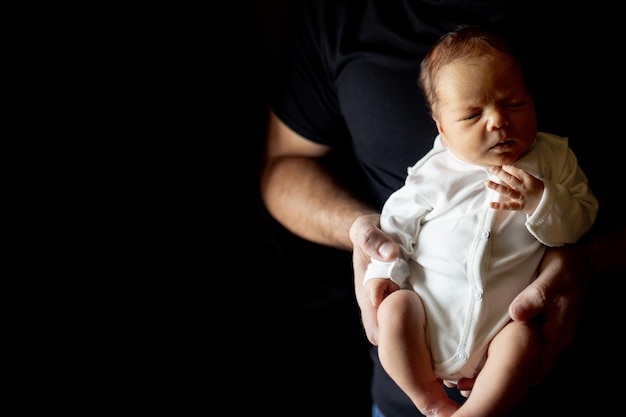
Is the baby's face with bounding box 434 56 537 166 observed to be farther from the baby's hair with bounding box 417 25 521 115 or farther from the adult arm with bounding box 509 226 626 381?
the adult arm with bounding box 509 226 626 381

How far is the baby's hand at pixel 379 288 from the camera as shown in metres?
0.93

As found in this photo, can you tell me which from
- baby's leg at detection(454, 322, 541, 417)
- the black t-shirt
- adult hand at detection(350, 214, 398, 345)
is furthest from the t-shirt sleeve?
baby's leg at detection(454, 322, 541, 417)

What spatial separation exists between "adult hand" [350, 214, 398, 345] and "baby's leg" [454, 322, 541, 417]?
19cm

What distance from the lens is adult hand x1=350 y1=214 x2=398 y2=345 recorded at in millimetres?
925

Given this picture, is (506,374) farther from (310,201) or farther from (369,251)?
(310,201)

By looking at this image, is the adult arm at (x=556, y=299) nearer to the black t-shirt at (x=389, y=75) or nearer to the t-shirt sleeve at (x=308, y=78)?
the black t-shirt at (x=389, y=75)

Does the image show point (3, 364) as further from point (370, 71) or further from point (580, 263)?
point (580, 263)

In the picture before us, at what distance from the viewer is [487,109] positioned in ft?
2.82

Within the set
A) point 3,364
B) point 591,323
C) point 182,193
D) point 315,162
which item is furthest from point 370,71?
point 3,364

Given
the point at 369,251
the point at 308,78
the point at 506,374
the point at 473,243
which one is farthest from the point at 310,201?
the point at 506,374

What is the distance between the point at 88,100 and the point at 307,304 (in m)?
0.89

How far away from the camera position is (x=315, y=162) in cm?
142

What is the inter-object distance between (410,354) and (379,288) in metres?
0.11

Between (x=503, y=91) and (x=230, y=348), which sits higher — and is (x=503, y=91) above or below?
above
